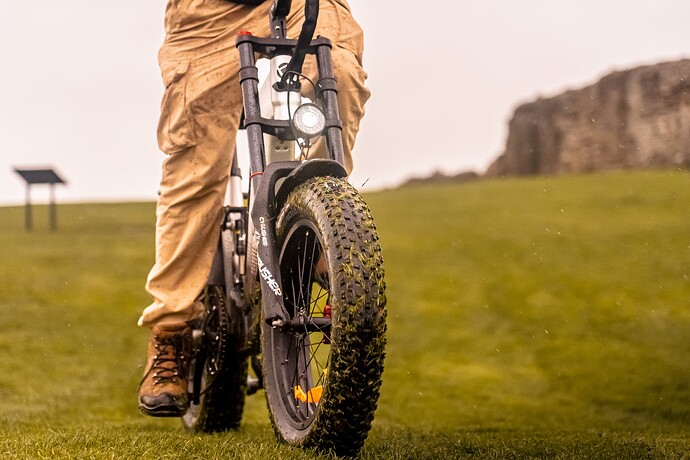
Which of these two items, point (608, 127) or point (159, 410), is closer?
point (159, 410)

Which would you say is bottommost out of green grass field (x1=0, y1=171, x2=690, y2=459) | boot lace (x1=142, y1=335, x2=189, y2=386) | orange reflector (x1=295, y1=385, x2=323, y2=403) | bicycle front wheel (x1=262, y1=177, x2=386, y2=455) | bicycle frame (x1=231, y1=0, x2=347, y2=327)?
green grass field (x1=0, y1=171, x2=690, y2=459)

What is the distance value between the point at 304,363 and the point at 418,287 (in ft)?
27.1

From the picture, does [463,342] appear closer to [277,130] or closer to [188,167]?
[188,167]

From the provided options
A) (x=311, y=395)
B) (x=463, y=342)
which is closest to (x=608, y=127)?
(x=463, y=342)

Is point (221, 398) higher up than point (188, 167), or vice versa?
point (188, 167)

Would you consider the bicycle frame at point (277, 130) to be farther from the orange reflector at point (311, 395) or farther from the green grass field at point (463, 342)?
the green grass field at point (463, 342)

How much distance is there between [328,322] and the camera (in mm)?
2494

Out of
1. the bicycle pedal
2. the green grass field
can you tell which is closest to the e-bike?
the bicycle pedal

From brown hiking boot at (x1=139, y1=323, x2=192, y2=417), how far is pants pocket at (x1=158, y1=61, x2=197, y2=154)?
0.70 metres

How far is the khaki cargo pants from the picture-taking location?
11.0 ft

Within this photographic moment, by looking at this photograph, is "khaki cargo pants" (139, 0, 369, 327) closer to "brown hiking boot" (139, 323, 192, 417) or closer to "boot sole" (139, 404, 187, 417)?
"brown hiking boot" (139, 323, 192, 417)

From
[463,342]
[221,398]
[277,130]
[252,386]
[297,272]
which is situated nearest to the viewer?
[297,272]

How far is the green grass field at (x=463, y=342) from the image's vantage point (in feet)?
10.7

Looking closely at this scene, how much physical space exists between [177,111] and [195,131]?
0.10 metres
